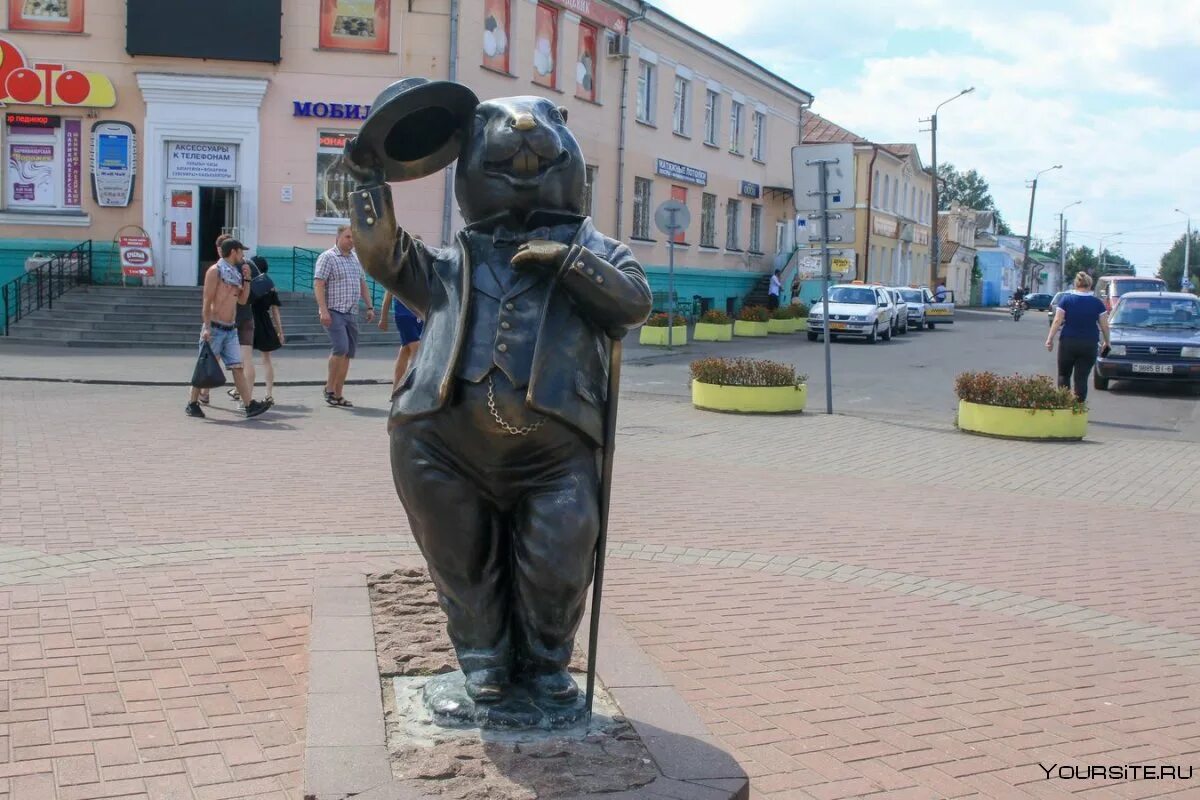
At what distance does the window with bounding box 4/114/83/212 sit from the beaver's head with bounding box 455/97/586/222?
71.1 ft

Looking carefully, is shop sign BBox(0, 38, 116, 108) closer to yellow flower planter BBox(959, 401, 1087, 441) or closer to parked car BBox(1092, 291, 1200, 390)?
yellow flower planter BBox(959, 401, 1087, 441)

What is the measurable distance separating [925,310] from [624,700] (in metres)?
36.4

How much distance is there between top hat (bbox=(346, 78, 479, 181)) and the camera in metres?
3.42

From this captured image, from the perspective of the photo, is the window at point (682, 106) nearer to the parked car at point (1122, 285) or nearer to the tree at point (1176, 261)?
the parked car at point (1122, 285)

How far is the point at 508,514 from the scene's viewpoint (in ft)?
11.8

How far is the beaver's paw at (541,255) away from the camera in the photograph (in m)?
3.34

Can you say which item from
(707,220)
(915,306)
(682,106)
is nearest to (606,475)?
(682,106)

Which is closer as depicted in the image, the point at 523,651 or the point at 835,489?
the point at 523,651

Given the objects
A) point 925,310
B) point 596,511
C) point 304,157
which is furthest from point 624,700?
point 925,310

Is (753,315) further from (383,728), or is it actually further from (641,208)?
(383,728)

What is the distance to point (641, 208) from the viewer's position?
32844mm

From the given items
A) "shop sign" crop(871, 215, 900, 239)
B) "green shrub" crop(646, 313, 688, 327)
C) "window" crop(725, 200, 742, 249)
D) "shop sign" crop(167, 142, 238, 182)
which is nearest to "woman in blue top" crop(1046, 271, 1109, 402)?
"green shrub" crop(646, 313, 688, 327)

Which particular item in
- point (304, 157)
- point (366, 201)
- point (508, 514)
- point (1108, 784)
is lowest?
point (1108, 784)

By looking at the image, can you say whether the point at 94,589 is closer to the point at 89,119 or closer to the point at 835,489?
the point at 835,489
